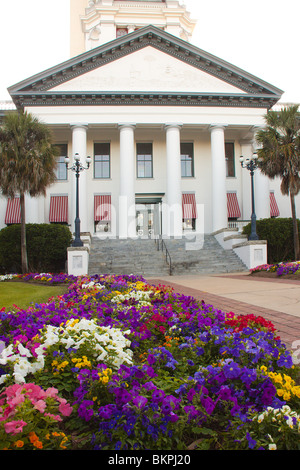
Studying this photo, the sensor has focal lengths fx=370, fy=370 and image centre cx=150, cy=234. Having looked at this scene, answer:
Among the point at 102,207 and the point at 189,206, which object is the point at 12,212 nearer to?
the point at 102,207

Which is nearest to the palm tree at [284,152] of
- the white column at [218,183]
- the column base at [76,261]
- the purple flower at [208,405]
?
the white column at [218,183]

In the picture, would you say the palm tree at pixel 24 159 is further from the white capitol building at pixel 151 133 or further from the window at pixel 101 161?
the window at pixel 101 161

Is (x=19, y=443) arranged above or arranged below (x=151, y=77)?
below

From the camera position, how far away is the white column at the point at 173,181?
26688mm

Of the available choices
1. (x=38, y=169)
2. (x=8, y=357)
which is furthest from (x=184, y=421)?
(x=38, y=169)

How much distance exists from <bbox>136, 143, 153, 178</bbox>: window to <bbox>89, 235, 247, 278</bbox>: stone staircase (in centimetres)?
783

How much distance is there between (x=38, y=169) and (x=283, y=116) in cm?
1450

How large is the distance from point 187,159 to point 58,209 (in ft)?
37.5

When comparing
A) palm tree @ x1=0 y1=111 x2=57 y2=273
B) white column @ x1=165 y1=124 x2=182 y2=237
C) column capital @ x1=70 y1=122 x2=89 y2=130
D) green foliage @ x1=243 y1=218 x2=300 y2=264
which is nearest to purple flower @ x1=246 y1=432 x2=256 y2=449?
palm tree @ x1=0 y1=111 x2=57 y2=273

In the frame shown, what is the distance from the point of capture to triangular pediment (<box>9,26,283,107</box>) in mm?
26844

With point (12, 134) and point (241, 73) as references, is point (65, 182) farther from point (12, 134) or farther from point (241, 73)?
point (241, 73)

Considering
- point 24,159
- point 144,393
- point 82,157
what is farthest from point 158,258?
point 144,393

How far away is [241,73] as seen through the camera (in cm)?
2808

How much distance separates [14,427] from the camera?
6.53 ft
